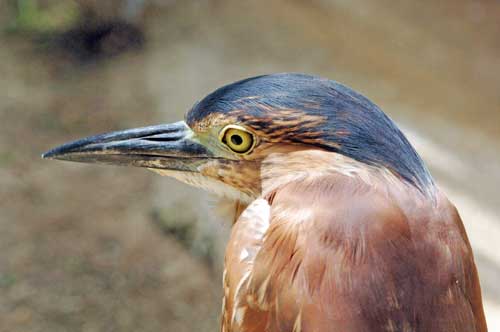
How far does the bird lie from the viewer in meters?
1.77

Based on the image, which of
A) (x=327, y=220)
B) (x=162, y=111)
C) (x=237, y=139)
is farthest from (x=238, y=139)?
(x=162, y=111)

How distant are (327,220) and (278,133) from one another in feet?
1.03

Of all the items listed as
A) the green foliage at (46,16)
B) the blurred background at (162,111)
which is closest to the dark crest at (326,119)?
the blurred background at (162,111)

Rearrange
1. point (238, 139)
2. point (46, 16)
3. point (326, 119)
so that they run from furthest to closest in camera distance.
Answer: point (46, 16) < point (238, 139) < point (326, 119)

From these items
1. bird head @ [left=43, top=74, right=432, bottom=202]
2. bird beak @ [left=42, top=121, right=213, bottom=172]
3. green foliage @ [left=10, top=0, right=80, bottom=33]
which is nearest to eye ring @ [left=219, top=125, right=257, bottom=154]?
bird head @ [left=43, top=74, right=432, bottom=202]

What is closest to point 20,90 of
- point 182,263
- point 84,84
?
point 84,84

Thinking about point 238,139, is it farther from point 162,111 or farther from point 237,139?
point 162,111

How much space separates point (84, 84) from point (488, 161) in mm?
3402

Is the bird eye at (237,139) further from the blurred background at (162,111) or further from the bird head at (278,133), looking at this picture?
the blurred background at (162,111)

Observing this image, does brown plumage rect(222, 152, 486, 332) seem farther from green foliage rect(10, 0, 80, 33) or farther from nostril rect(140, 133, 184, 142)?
green foliage rect(10, 0, 80, 33)

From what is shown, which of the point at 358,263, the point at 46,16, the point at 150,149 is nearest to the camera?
the point at 358,263

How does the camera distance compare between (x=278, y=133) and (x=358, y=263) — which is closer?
(x=358, y=263)

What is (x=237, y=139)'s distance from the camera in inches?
82.7

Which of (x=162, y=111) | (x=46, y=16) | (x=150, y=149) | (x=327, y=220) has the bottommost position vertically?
(x=162, y=111)
